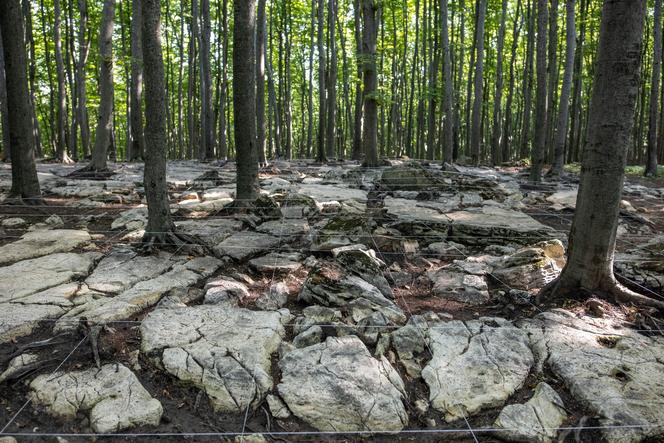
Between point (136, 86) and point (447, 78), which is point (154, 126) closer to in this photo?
point (136, 86)

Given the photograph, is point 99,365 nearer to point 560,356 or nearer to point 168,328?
point 168,328

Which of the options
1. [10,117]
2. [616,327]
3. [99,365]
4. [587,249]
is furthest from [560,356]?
[10,117]

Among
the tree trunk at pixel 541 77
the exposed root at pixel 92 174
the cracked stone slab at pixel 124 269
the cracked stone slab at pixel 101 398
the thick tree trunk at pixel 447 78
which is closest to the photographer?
the cracked stone slab at pixel 101 398

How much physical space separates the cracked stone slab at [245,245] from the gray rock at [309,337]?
1734 mm

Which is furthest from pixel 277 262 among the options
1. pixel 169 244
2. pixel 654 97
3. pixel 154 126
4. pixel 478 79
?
pixel 654 97

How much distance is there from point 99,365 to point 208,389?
716mm

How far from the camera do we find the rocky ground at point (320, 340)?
7.59 feet

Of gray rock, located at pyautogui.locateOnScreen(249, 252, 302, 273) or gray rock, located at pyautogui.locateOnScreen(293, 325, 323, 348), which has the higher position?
gray rock, located at pyautogui.locateOnScreen(249, 252, 302, 273)

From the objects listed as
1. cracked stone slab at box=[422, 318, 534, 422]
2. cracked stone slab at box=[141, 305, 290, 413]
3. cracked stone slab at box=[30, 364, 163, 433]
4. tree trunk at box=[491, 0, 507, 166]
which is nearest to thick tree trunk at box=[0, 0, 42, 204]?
cracked stone slab at box=[141, 305, 290, 413]

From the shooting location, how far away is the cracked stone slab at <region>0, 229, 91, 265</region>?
4.47 metres

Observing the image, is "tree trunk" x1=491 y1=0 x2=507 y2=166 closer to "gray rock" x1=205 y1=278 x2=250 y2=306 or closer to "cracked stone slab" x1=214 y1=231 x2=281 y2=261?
"cracked stone slab" x1=214 y1=231 x2=281 y2=261

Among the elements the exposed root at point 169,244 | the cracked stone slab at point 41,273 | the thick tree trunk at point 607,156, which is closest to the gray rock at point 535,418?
the thick tree trunk at point 607,156

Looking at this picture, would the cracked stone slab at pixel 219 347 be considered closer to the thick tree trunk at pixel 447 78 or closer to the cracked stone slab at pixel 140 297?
the cracked stone slab at pixel 140 297

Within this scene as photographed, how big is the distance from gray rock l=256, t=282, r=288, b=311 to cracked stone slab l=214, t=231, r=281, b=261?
0.92 meters
